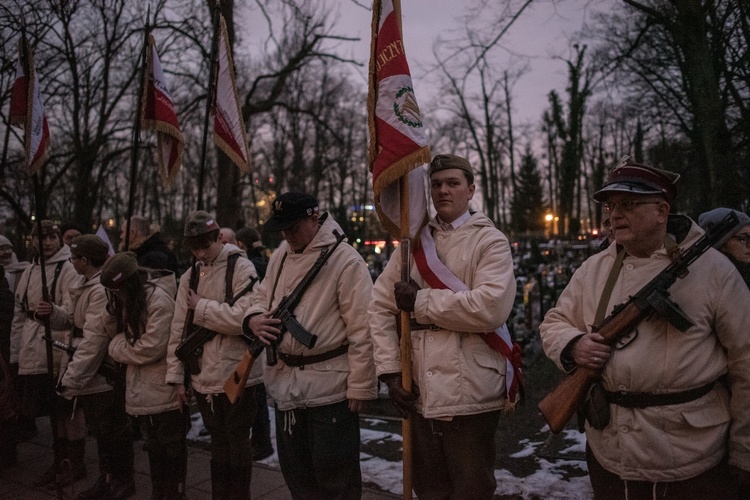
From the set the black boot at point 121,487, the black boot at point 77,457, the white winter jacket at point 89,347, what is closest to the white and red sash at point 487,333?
the white winter jacket at point 89,347

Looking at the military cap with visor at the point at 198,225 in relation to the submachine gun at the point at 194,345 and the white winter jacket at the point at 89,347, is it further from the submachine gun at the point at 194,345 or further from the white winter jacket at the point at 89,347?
the white winter jacket at the point at 89,347

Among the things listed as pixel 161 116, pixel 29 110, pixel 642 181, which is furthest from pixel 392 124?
pixel 29 110

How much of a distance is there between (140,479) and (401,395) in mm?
3533

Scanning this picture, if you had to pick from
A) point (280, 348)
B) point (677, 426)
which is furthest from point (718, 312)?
point (280, 348)

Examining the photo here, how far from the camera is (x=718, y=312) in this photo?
230 cm

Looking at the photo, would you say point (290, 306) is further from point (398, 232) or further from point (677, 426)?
point (677, 426)

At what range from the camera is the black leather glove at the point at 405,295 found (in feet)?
9.35

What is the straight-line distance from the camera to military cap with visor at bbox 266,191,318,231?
3.44 metres

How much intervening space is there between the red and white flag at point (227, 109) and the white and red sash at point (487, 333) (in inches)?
93.6

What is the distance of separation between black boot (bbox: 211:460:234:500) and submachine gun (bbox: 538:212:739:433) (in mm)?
2510

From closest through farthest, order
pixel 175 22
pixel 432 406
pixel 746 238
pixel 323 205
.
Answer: pixel 432 406, pixel 746 238, pixel 175 22, pixel 323 205

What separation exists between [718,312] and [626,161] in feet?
2.55

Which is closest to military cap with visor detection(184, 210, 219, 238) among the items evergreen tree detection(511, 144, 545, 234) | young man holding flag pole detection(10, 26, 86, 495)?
young man holding flag pole detection(10, 26, 86, 495)

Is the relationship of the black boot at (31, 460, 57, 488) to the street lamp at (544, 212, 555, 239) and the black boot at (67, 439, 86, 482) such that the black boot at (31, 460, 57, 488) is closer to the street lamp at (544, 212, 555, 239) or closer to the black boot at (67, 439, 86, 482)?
the black boot at (67, 439, 86, 482)
